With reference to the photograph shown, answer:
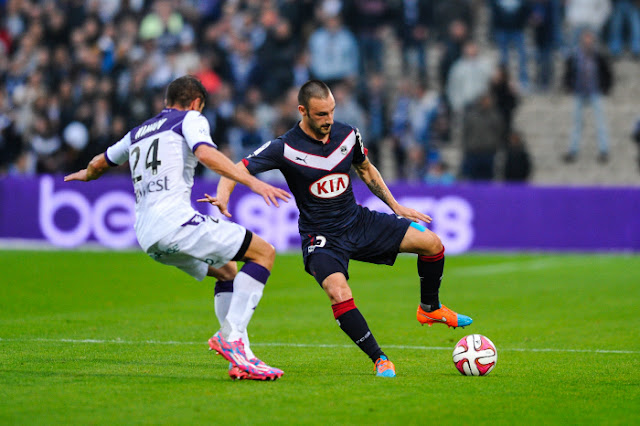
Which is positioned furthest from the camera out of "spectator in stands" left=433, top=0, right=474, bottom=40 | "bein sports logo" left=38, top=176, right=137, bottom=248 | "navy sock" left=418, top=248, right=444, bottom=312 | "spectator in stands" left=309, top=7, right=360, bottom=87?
"spectator in stands" left=433, top=0, right=474, bottom=40

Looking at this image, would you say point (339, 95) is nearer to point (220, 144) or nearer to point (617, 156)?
point (220, 144)

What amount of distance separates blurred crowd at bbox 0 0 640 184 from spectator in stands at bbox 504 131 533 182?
0.03m

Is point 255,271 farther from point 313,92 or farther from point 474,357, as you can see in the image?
point 474,357

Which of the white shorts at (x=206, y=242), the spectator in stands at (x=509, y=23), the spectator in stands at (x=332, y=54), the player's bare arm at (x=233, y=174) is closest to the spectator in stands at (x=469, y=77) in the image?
the spectator in stands at (x=509, y=23)

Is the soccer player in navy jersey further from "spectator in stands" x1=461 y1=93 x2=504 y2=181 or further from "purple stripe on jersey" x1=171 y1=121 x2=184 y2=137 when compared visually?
"spectator in stands" x1=461 y1=93 x2=504 y2=181

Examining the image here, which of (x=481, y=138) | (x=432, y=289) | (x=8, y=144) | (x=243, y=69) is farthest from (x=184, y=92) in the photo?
(x=8, y=144)

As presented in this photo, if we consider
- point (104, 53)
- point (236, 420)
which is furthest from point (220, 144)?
point (236, 420)

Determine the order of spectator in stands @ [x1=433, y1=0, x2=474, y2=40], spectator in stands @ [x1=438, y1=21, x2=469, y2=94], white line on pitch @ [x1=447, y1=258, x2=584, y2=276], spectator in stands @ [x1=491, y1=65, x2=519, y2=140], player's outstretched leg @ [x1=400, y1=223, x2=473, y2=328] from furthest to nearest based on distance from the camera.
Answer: spectator in stands @ [x1=433, y1=0, x2=474, y2=40] → spectator in stands @ [x1=438, y1=21, x2=469, y2=94] → spectator in stands @ [x1=491, y1=65, x2=519, y2=140] → white line on pitch @ [x1=447, y1=258, x2=584, y2=276] → player's outstretched leg @ [x1=400, y1=223, x2=473, y2=328]

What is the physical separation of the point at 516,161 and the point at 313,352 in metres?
12.8

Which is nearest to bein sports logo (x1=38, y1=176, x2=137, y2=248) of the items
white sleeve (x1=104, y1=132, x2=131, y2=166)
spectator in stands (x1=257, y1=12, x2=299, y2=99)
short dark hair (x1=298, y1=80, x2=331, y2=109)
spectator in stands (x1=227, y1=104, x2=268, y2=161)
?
spectator in stands (x1=227, y1=104, x2=268, y2=161)

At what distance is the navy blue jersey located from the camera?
8062 mm

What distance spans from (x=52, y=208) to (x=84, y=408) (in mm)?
15886

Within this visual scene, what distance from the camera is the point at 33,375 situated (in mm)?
7316

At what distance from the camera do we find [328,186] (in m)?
8.15
